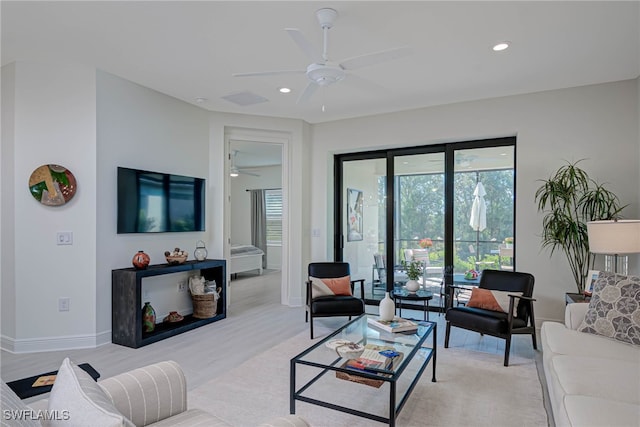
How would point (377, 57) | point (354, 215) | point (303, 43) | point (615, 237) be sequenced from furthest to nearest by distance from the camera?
point (354, 215), point (615, 237), point (377, 57), point (303, 43)

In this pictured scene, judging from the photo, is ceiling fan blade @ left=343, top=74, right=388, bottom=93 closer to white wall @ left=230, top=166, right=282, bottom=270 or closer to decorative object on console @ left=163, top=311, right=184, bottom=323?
decorative object on console @ left=163, top=311, right=184, bottom=323

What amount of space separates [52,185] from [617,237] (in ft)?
17.5

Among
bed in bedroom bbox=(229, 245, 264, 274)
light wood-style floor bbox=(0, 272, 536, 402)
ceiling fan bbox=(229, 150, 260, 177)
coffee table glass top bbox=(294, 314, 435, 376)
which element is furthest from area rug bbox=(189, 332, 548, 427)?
ceiling fan bbox=(229, 150, 260, 177)

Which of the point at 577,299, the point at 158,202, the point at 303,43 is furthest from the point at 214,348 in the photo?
the point at 577,299

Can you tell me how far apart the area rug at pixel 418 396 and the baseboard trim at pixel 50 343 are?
168cm

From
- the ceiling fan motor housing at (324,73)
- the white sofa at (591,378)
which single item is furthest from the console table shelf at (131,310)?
the white sofa at (591,378)

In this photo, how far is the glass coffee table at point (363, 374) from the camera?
2.16 metres

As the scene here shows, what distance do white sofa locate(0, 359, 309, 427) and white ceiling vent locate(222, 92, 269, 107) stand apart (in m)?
3.59

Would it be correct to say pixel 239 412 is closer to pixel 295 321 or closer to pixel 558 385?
pixel 558 385

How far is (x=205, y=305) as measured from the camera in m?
4.61

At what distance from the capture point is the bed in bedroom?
7.88 meters

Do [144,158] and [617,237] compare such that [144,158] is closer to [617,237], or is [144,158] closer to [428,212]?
[428,212]

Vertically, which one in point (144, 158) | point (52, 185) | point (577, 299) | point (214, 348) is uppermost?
point (144, 158)

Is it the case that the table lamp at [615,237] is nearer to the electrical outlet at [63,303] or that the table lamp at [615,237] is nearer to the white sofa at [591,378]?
the white sofa at [591,378]
